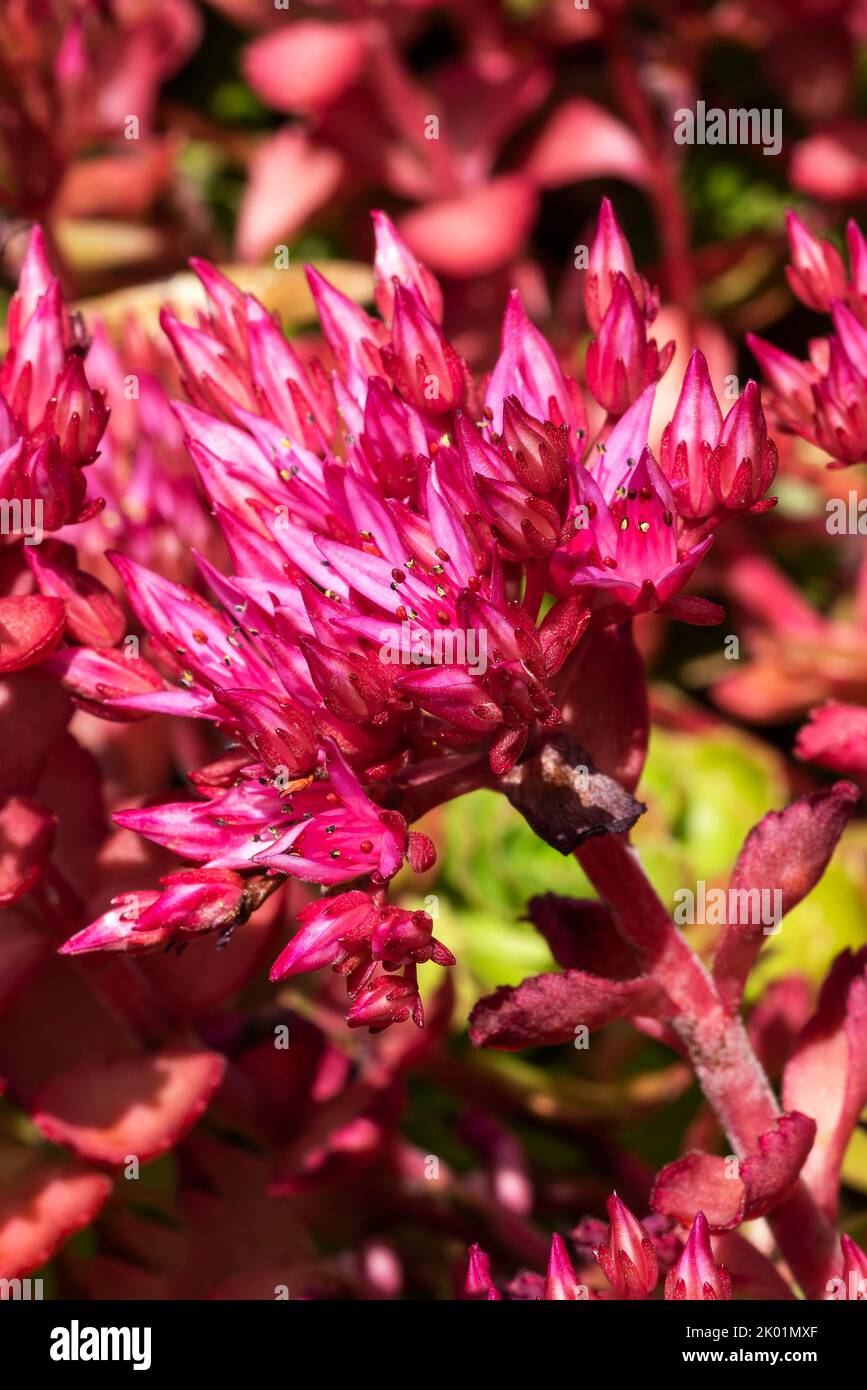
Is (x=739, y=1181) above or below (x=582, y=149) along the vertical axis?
below

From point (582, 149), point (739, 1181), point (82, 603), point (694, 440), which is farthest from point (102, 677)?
point (582, 149)

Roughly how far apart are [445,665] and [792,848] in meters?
0.27

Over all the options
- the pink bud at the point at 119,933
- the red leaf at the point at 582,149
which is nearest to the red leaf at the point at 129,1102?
the pink bud at the point at 119,933

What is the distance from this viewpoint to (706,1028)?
96cm

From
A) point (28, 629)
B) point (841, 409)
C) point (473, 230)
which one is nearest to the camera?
point (28, 629)

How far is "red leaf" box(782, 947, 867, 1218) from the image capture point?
3.30 ft

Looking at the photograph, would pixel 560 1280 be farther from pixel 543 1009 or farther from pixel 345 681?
pixel 345 681

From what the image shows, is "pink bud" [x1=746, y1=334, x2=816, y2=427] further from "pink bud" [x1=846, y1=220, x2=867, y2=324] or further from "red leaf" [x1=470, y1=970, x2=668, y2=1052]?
"red leaf" [x1=470, y1=970, x2=668, y2=1052]

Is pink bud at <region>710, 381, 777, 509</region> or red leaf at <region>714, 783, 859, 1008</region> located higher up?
pink bud at <region>710, 381, 777, 509</region>

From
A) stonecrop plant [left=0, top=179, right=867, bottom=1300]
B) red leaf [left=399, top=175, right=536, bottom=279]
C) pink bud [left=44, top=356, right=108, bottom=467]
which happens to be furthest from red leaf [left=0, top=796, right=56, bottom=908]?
red leaf [left=399, top=175, right=536, bottom=279]

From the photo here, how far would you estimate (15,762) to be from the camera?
98cm

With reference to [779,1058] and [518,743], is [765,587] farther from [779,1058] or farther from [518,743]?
[518,743]

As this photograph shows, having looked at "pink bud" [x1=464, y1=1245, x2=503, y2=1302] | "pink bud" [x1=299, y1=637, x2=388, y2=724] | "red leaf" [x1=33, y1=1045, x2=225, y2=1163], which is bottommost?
"pink bud" [x1=464, y1=1245, x2=503, y2=1302]
